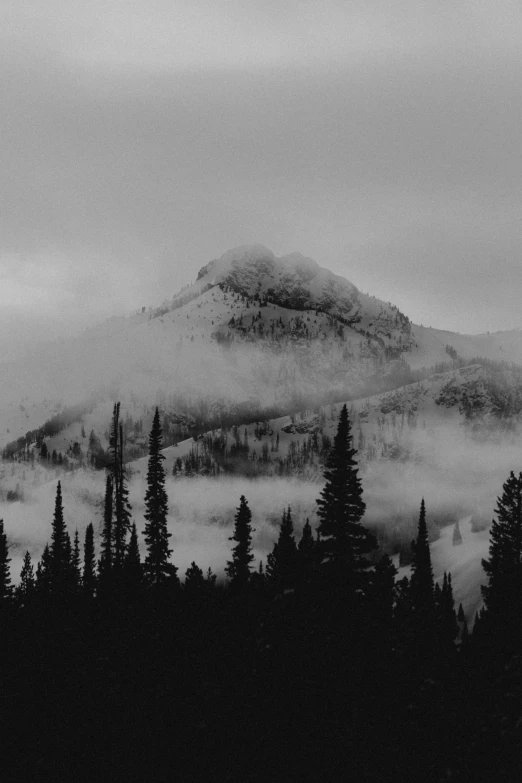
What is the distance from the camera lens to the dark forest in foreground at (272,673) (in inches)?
1864

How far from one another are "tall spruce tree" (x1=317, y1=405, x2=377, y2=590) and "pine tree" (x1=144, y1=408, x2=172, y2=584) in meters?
32.1

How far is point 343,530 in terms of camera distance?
47438 millimetres

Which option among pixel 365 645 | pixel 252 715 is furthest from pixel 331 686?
pixel 252 715

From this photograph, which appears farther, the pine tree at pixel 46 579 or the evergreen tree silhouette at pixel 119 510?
the pine tree at pixel 46 579

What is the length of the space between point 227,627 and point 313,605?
2114 centimetres

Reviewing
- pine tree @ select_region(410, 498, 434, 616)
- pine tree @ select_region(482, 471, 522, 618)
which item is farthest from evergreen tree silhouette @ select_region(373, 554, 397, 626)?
pine tree @ select_region(410, 498, 434, 616)

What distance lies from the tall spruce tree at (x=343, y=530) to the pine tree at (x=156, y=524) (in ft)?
105

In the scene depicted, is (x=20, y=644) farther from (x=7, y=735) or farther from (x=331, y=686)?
(x=331, y=686)

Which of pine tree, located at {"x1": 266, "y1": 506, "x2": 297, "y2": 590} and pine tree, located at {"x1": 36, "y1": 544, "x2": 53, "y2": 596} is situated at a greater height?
pine tree, located at {"x1": 266, "y1": 506, "x2": 297, "y2": 590}

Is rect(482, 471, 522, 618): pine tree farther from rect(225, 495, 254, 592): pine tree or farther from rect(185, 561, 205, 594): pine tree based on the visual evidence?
rect(185, 561, 205, 594): pine tree

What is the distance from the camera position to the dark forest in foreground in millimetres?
47344

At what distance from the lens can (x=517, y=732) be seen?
43469 millimetres

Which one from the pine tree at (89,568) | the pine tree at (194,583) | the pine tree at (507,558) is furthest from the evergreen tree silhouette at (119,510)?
the pine tree at (507,558)

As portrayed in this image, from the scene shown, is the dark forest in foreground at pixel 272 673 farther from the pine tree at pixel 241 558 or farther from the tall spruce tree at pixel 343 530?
the pine tree at pixel 241 558
